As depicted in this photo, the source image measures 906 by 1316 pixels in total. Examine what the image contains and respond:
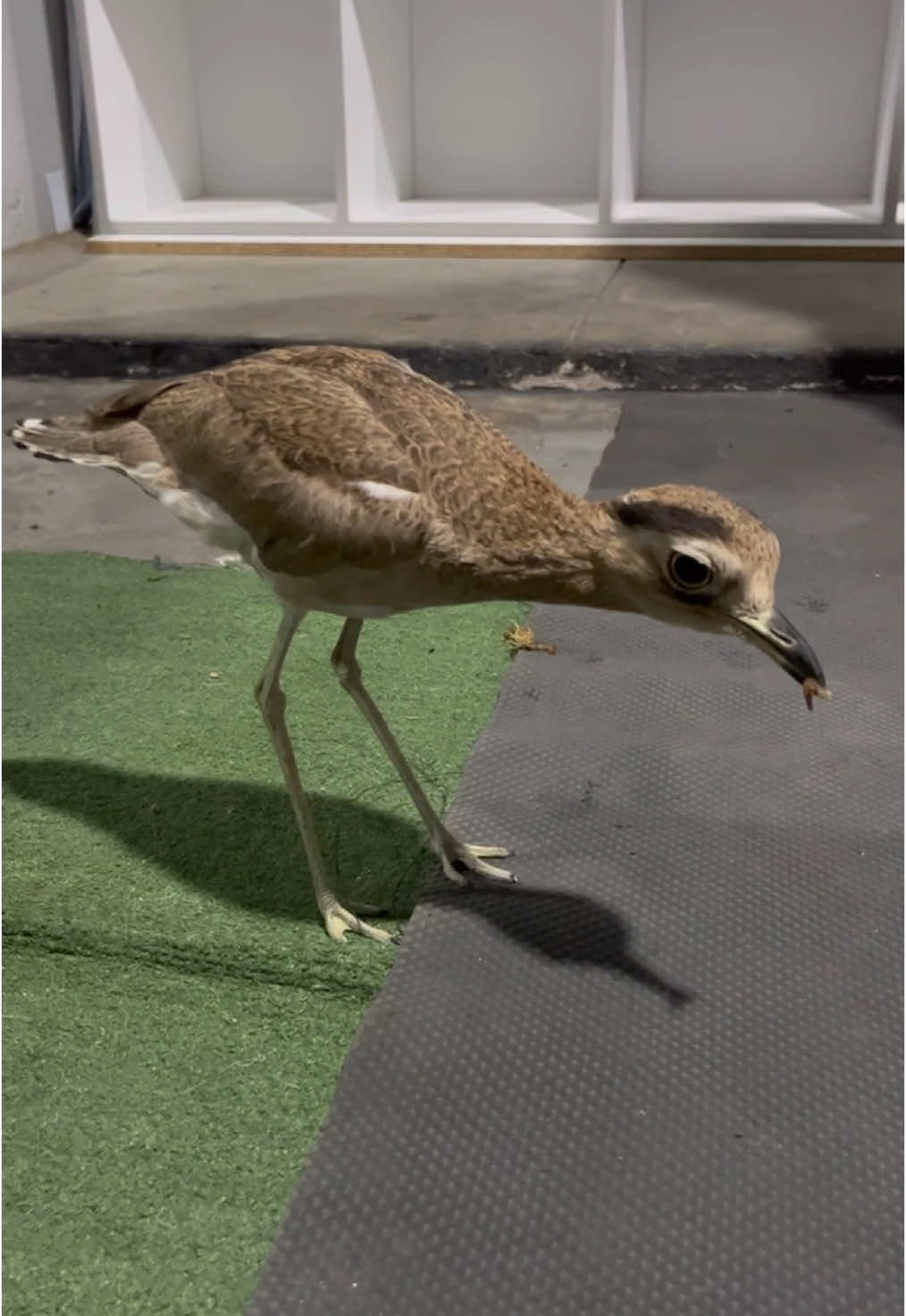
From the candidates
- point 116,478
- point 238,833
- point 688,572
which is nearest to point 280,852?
point 238,833

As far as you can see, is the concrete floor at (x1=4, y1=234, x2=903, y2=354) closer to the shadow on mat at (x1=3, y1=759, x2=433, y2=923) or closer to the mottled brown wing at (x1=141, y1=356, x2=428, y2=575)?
the shadow on mat at (x1=3, y1=759, x2=433, y2=923)

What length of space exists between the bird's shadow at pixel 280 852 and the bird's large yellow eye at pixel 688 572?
56 cm

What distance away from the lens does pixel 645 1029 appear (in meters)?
1.39

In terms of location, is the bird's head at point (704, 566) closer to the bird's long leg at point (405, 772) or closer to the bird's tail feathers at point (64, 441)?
the bird's long leg at point (405, 772)

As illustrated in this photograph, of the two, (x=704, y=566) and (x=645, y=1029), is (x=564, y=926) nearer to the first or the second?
(x=645, y=1029)

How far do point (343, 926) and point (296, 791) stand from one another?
0.62 feet

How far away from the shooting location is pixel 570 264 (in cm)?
468

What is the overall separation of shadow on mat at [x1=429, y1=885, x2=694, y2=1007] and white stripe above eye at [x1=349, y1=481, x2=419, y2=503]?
59 centimetres

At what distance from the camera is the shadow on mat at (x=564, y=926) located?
1481mm

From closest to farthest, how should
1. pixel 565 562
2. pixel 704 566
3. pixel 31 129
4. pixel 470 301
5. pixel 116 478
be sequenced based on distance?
pixel 704 566 < pixel 565 562 < pixel 116 478 < pixel 470 301 < pixel 31 129

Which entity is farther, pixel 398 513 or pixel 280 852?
pixel 280 852

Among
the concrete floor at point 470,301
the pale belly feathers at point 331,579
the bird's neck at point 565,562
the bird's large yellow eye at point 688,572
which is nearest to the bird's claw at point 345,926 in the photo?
the pale belly feathers at point 331,579

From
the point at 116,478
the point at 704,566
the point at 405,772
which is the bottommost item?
the point at 116,478

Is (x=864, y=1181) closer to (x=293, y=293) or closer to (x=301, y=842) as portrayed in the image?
(x=301, y=842)
